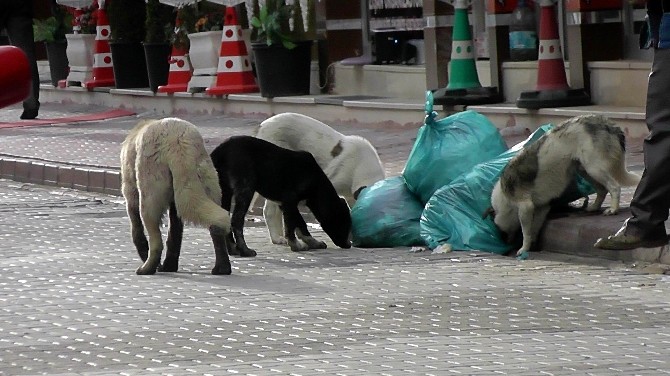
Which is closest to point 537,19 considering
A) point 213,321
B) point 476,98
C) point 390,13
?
point 476,98

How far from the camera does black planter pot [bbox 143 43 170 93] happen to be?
20.5 meters

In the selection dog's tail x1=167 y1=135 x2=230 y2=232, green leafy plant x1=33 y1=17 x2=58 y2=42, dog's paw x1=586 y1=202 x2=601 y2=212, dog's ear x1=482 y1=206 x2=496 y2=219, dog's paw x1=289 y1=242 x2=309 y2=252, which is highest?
green leafy plant x1=33 y1=17 x2=58 y2=42

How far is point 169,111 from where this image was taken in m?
20.2

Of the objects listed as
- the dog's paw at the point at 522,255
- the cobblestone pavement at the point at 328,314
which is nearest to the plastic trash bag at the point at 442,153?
the cobblestone pavement at the point at 328,314

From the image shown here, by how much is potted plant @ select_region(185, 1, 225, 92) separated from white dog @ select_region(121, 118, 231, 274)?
11.1 m

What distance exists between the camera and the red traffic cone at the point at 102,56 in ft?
73.0

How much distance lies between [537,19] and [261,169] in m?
6.89

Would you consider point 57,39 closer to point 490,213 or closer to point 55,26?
point 55,26

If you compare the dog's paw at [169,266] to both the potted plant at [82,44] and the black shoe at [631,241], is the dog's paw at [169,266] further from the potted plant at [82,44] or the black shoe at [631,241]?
the potted plant at [82,44]

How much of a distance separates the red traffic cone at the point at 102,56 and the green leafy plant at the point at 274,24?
4.99 m

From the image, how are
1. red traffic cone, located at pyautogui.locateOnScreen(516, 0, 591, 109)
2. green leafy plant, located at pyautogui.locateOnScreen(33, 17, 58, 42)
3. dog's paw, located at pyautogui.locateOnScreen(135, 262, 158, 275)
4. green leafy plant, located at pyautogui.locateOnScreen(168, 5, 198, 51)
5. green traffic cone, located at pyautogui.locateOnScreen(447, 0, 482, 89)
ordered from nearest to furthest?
dog's paw, located at pyautogui.locateOnScreen(135, 262, 158, 275) < red traffic cone, located at pyautogui.locateOnScreen(516, 0, 591, 109) < green traffic cone, located at pyautogui.locateOnScreen(447, 0, 482, 89) < green leafy plant, located at pyautogui.locateOnScreen(168, 5, 198, 51) < green leafy plant, located at pyautogui.locateOnScreen(33, 17, 58, 42)

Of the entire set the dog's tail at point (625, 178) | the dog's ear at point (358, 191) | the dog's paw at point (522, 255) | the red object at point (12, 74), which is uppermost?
the red object at point (12, 74)

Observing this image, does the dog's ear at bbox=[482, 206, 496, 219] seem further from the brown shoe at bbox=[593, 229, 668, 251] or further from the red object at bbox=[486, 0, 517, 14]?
the red object at bbox=[486, 0, 517, 14]

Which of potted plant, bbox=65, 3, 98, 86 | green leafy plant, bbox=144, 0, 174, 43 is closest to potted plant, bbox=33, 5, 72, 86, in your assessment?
potted plant, bbox=65, 3, 98, 86
